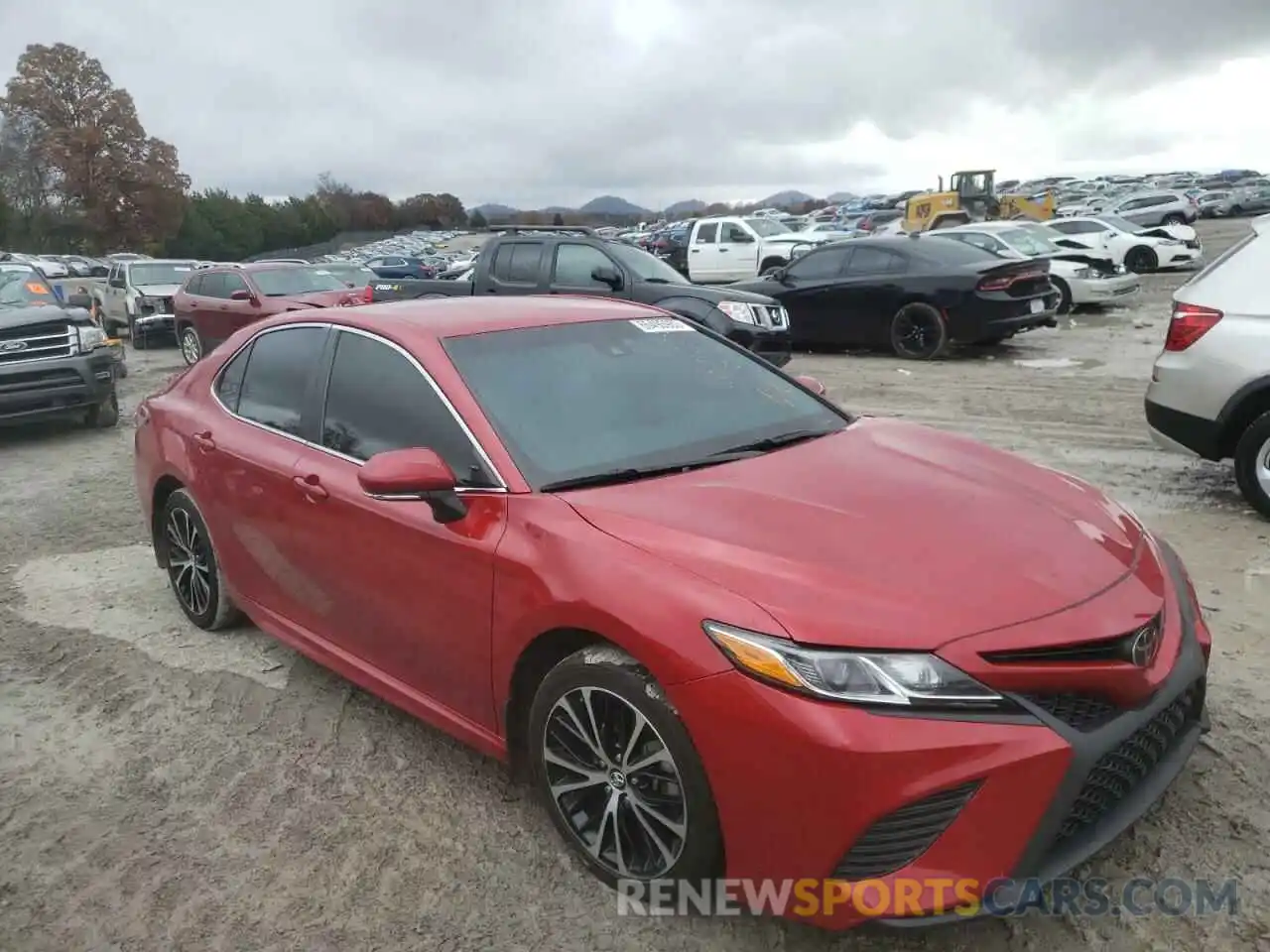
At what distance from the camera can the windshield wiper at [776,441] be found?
3350mm

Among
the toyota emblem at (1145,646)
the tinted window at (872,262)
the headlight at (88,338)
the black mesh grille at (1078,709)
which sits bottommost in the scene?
the black mesh grille at (1078,709)

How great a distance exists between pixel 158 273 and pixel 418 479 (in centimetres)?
1991

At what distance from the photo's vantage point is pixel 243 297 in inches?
559

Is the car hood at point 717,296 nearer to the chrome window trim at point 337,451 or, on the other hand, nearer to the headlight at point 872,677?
the chrome window trim at point 337,451

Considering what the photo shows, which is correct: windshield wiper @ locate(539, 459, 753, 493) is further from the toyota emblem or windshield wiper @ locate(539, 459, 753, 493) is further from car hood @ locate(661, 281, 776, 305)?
car hood @ locate(661, 281, 776, 305)

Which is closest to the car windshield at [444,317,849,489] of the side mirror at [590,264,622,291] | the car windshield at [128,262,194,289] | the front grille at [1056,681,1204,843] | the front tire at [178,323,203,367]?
the front grille at [1056,681,1204,843]

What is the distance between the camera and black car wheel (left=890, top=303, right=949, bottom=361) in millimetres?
12273

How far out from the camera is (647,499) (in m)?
2.89

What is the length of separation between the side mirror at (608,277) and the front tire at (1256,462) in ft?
22.1

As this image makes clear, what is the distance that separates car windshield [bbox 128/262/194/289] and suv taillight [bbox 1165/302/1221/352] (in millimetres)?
18646

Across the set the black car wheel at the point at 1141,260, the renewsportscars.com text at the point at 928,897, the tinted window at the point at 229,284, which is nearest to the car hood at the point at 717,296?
the tinted window at the point at 229,284

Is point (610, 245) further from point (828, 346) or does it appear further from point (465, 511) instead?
point (465, 511)

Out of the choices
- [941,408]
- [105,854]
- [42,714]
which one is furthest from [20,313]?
[941,408]

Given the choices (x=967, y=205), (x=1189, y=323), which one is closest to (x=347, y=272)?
(x=1189, y=323)
